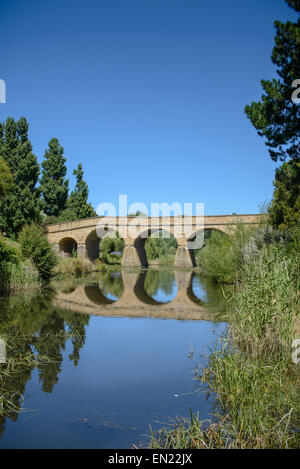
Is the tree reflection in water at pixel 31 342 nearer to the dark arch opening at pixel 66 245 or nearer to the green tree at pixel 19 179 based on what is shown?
the green tree at pixel 19 179

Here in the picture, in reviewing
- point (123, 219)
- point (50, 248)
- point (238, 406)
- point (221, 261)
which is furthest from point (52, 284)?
point (123, 219)

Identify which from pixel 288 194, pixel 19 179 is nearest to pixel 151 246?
pixel 19 179

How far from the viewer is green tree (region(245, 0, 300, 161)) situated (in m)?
10.5

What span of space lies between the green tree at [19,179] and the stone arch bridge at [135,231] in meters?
3.65

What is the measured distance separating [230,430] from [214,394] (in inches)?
46.6

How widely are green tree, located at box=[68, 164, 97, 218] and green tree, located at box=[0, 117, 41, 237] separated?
8.44 metres

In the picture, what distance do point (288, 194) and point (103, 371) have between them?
935 cm

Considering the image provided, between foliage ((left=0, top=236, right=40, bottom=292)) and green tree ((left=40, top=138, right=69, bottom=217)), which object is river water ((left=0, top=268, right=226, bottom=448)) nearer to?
foliage ((left=0, top=236, right=40, bottom=292))

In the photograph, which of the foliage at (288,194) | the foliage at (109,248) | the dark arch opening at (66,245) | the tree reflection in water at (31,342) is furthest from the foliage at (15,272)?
the foliage at (109,248)

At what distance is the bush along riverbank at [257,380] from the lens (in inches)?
138

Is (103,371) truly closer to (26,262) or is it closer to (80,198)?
(26,262)

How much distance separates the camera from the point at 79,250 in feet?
119

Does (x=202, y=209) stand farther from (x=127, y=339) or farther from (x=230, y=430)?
(x=230, y=430)

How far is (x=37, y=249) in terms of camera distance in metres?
16.7
